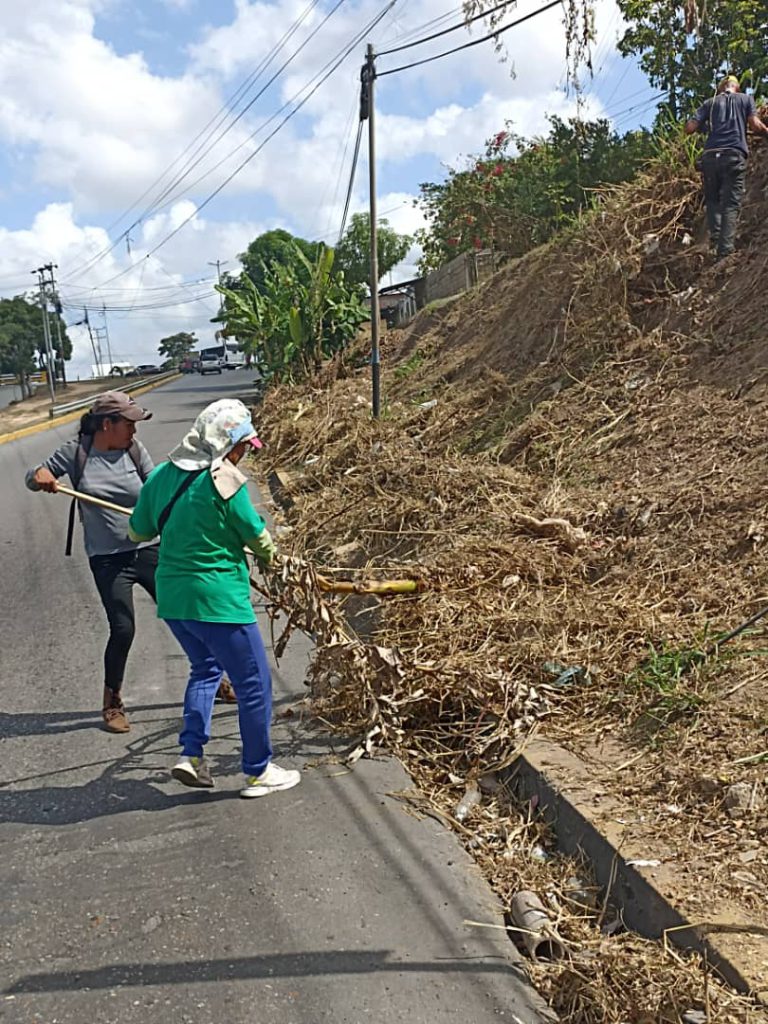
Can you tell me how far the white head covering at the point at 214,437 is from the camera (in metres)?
4.07

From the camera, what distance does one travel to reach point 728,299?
8.82 meters

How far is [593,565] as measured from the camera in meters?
6.11

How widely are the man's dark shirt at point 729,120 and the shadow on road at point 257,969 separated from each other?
809 cm

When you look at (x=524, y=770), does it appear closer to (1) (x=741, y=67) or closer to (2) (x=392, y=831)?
(2) (x=392, y=831)

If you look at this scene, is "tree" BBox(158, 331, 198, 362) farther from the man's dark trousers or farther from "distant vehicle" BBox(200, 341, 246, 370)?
the man's dark trousers

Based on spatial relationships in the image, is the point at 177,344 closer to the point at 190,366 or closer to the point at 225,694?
the point at 190,366

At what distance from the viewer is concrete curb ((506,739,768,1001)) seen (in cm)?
291

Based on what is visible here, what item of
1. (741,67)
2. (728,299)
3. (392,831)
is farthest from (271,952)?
(741,67)

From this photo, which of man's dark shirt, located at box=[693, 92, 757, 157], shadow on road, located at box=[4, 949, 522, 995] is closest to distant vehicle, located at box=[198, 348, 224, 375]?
man's dark shirt, located at box=[693, 92, 757, 157]

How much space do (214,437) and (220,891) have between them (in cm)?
179

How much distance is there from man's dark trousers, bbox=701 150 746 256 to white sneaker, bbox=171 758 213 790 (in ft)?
24.4

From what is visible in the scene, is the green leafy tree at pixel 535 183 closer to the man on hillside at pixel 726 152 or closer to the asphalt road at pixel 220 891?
the man on hillside at pixel 726 152

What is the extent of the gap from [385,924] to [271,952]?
411 millimetres

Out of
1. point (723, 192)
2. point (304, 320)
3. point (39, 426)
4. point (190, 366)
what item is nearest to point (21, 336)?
point (190, 366)
